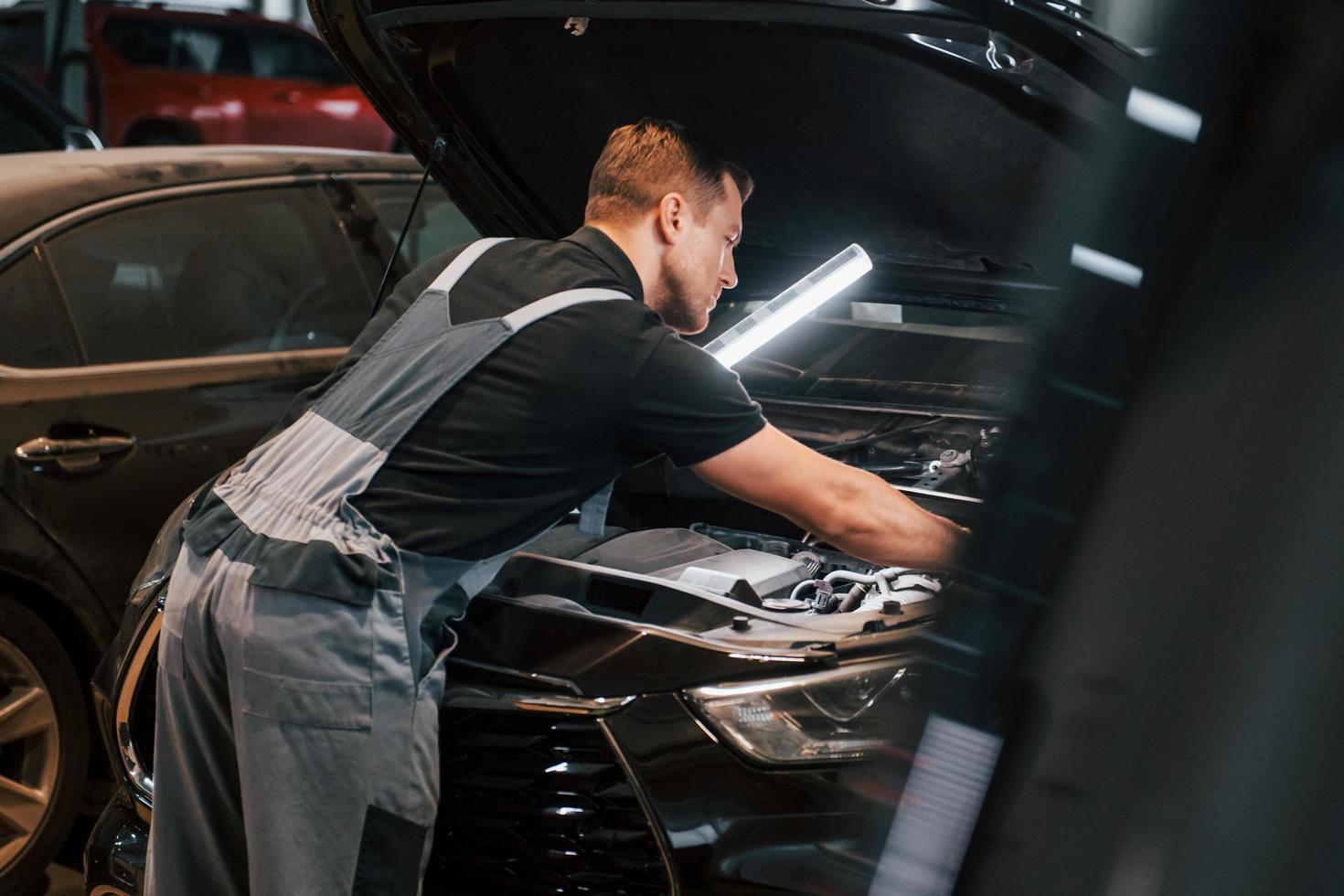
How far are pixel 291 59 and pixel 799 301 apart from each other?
31.7ft

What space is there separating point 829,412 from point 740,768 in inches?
49.6

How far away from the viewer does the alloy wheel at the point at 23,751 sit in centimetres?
264

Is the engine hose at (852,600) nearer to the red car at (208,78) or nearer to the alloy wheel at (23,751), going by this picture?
the alloy wheel at (23,751)

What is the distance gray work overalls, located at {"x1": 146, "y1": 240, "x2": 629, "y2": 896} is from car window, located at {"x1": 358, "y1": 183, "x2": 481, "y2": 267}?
6.07ft

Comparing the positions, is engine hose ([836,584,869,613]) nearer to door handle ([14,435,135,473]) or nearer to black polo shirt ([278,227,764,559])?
black polo shirt ([278,227,764,559])

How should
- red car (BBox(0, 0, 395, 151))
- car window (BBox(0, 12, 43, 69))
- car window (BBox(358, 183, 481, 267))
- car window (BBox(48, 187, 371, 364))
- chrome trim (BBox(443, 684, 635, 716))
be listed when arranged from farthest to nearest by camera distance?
1. car window (BBox(0, 12, 43, 69))
2. red car (BBox(0, 0, 395, 151))
3. car window (BBox(358, 183, 481, 267))
4. car window (BBox(48, 187, 371, 364))
5. chrome trim (BBox(443, 684, 635, 716))

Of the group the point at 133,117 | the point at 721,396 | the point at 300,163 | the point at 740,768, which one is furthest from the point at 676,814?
the point at 133,117

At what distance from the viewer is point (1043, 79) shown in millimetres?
1614

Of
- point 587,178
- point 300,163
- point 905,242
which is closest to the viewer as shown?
point 905,242

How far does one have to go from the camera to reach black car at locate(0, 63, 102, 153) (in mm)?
4297

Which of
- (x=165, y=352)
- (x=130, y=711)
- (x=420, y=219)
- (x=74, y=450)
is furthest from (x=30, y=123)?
(x=130, y=711)

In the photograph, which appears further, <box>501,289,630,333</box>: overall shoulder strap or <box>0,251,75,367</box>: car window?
<box>0,251,75,367</box>: car window

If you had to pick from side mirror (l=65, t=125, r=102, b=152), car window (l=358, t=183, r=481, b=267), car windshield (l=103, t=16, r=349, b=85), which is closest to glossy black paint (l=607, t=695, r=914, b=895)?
car window (l=358, t=183, r=481, b=267)

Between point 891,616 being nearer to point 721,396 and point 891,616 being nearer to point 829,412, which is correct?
point 721,396
